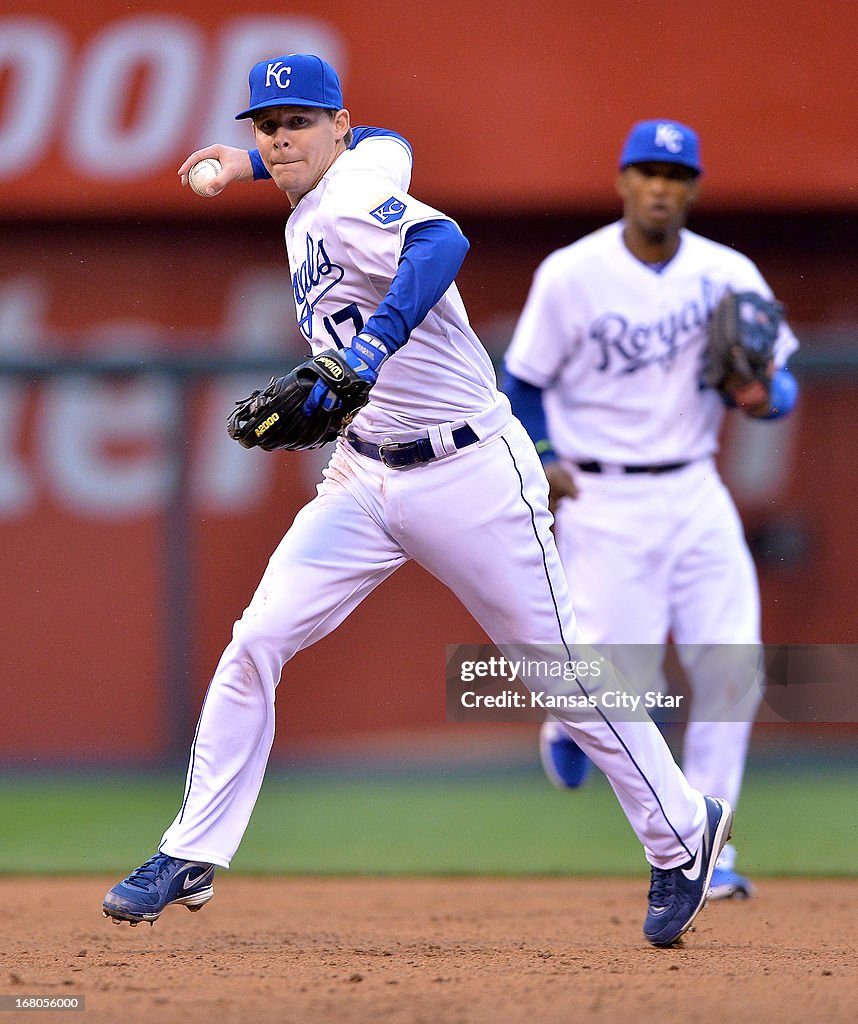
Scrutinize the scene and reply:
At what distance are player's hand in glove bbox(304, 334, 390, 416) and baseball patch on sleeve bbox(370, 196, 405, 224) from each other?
10.0 inches

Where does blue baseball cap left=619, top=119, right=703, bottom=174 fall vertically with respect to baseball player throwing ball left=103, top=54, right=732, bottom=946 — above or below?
above

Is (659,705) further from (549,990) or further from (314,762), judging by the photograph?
(549,990)

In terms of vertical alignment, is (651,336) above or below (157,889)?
above

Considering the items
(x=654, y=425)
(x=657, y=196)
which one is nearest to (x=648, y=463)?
(x=654, y=425)

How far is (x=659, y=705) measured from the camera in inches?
204

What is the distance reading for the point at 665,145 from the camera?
4.42 meters

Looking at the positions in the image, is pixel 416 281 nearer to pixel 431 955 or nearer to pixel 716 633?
pixel 431 955

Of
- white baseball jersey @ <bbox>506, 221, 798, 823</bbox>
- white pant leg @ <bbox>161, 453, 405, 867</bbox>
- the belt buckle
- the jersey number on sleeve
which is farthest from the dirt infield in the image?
the jersey number on sleeve

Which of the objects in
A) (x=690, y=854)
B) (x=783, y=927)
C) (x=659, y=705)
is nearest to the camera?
(x=690, y=854)

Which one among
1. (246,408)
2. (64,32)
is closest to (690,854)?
(246,408)

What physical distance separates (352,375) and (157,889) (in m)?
1.04

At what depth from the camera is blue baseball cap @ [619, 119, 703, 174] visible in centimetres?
442

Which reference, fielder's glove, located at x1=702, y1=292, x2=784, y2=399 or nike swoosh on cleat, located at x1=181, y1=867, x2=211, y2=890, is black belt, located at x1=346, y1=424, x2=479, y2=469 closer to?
nike swoosh on cleat, located at x1=181, y1=867, x2=211, y2=890

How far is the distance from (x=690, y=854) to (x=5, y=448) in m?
4.28
